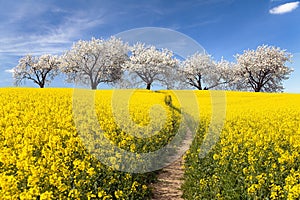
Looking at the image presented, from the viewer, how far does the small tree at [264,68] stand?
6431cm

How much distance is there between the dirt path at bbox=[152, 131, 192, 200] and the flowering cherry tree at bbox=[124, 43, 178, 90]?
149ft

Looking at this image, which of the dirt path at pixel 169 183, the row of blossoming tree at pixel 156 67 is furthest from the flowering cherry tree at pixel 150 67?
the dirt path at pixel 169 183

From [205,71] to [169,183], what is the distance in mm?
60630

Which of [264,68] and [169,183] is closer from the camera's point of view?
[169,183]

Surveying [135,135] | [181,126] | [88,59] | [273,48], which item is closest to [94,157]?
[135,135]

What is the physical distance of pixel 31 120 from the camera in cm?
1055

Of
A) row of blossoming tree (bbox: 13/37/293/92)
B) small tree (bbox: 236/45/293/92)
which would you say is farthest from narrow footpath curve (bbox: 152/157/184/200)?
small tree (bbox: 236/45/293/92)

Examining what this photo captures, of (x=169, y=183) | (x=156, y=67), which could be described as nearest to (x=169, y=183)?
(x=169, y=183)

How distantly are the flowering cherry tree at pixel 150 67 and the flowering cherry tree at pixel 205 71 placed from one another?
17.3 feet

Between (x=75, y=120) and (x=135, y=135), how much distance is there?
2240mm

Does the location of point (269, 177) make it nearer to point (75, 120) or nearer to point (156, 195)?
point (156, 195)

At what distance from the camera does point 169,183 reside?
445 inches

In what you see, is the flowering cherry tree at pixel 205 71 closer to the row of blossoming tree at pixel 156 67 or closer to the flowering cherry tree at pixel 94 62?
the row of blossoming tree at pixel 156 67

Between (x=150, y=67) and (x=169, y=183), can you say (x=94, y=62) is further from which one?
(x=169, y=183)
